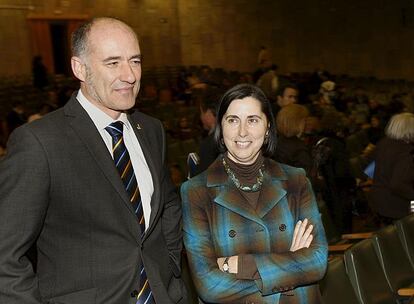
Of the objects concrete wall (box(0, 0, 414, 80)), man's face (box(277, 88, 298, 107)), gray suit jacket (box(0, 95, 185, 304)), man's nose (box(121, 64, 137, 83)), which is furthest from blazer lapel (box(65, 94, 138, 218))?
concrete wall (box(0, 0, 414, 80))

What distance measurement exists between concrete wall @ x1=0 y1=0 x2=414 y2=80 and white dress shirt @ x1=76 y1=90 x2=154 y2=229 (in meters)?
12.1

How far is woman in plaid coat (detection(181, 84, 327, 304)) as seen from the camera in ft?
6.65

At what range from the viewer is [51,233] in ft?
5.49

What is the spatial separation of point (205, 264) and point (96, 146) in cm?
58

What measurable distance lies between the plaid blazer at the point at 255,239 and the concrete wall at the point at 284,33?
1198cm

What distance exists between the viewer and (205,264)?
2.04 meters

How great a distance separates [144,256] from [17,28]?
35.7 ft

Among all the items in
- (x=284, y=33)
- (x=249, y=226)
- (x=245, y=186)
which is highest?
(x=245, y=186)

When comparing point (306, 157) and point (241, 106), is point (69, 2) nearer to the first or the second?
point (306, 157)

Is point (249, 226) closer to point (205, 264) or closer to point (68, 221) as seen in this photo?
point (205, 264)

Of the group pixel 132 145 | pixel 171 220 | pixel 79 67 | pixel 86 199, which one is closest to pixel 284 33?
pixel 171 220

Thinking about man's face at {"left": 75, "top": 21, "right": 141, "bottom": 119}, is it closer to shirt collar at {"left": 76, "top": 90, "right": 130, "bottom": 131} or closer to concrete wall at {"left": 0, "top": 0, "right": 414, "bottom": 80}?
shirt collar at {"left": 76, "top": 90, "right": 130, "bottom": 131}

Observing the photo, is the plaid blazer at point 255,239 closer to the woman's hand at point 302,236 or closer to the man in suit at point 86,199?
the woman's hand at point 302,236

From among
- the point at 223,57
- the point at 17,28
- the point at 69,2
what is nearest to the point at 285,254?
the point at 17,28
